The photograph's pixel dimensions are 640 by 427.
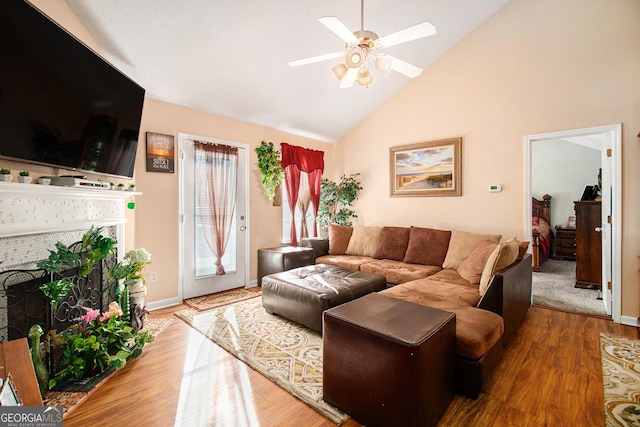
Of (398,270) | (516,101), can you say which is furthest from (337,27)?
(516,101)

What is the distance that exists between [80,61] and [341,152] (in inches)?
155

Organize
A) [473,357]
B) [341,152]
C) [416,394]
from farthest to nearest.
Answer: [341,152]
[473,357]
[416,394]

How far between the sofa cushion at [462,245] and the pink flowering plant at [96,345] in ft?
10.4

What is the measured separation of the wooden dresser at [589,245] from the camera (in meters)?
3.80

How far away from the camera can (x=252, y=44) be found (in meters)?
2.91

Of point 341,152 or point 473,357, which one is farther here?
point 341,152

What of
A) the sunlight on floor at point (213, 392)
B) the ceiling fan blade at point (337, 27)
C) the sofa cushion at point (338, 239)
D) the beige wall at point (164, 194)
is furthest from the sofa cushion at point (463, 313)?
the beige wall at point (164, 194)

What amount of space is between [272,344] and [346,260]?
67.9 inches

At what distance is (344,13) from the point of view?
2889 millimetres

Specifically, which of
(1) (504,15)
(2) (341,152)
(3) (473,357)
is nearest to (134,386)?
(3) (473,357)

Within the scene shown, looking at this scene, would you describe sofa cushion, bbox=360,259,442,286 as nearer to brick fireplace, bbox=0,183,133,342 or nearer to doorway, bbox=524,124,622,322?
doorway, bbox=524,124,622,322

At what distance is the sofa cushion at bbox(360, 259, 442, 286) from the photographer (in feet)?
10.6

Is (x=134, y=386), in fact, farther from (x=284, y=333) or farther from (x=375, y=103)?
(x=375, y=103)

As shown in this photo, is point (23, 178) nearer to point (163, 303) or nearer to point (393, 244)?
point (163, 303)
